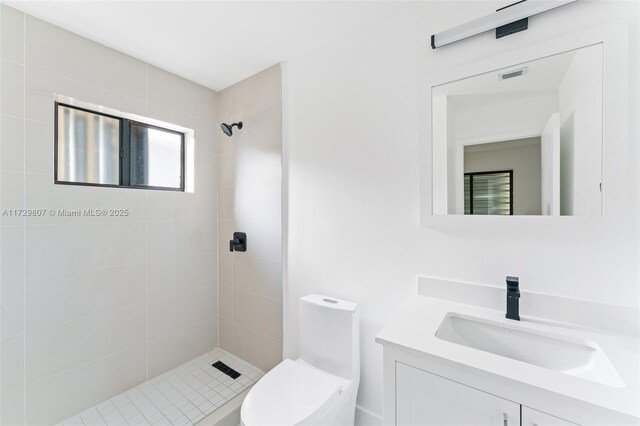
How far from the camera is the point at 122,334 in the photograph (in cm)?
178

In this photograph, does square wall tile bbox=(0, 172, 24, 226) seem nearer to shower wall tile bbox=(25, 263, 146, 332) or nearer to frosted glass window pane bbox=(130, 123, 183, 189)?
shower wall tile bbox=(25, 263, 146, 332)

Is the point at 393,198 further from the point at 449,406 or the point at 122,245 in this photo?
the point at 122,245

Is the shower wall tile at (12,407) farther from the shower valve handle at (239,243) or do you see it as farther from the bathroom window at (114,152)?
the shower valve handle at (239,243)

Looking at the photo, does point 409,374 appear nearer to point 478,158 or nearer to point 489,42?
point 478,158

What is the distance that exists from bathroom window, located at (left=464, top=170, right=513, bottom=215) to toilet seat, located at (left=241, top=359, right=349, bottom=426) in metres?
1.09

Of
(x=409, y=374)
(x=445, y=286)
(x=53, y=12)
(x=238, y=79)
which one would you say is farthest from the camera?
(x=238, y=79)

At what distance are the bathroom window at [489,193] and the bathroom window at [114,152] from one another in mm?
2111

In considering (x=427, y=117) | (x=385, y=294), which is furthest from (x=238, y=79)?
(x=385, y=294)

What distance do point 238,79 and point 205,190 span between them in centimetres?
97

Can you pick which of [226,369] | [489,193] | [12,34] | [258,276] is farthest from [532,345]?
[12,34]

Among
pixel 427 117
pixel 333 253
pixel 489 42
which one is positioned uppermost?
pixel 489 42

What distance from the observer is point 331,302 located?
1.54 meters

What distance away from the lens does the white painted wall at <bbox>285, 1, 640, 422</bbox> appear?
95cm

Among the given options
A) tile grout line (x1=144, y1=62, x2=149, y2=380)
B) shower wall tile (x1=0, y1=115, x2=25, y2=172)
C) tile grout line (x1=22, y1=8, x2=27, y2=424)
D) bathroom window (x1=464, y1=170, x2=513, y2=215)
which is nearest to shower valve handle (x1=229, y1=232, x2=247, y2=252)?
tile grout line (x1=144, y1=62, x2=149, y2=380)
